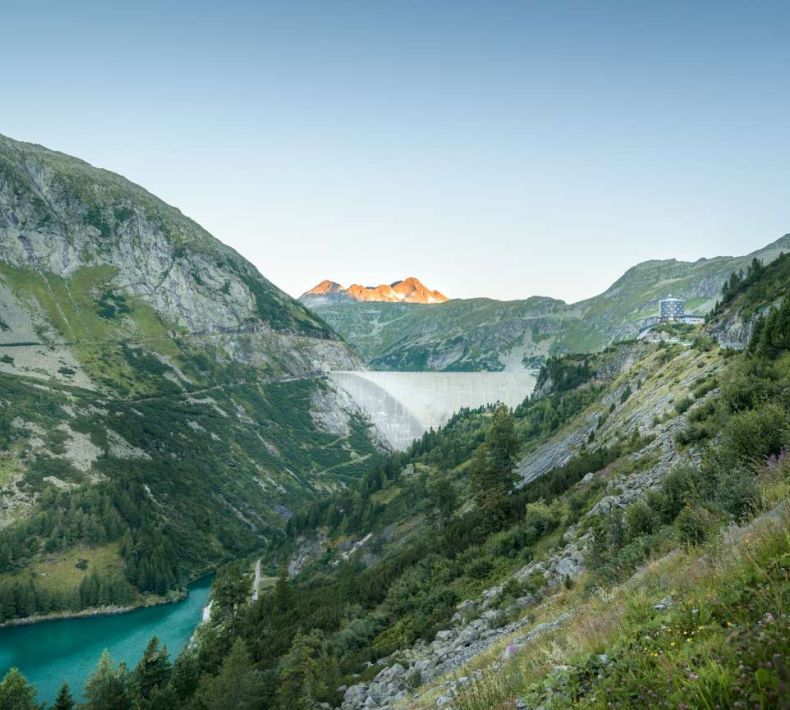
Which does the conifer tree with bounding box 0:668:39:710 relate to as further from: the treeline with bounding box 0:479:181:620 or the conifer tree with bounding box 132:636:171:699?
the treeline with bounding box 0:479:181:620

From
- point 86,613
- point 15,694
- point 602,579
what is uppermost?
point 602,579

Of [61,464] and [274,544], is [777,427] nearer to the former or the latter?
[274,544]

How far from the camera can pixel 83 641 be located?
310 ft

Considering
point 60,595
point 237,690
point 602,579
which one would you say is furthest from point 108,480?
point 602,579

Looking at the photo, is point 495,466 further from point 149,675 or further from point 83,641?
point 83,641

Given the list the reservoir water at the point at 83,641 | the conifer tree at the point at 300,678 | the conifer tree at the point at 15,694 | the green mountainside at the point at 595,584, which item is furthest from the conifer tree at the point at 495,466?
the reservoir water at the point at 83,641

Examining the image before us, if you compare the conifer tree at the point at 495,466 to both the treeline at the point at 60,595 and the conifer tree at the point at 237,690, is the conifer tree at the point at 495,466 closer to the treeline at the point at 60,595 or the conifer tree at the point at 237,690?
the conifer tree at the point at 237,690

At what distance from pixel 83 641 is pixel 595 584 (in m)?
111

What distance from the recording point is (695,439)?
2706cm

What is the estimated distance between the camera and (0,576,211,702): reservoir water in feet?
263

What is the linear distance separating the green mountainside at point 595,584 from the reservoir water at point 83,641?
25614 millimetres

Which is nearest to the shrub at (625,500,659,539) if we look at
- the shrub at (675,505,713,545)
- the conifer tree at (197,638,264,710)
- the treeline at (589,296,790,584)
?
the treeline at (589,296,790,584)

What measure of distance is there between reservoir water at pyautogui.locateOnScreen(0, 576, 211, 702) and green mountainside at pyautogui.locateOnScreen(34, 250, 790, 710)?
84.0ft

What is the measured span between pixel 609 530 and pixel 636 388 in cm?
5129
